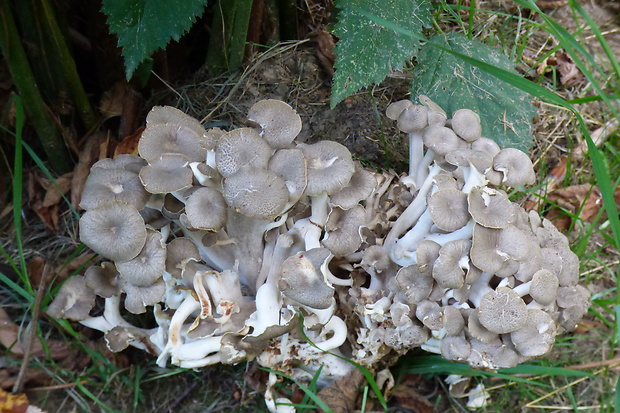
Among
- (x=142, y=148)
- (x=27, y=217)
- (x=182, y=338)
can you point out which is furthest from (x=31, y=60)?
(x=182, y=338)

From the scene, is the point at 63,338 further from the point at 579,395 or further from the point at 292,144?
the point at 579,395

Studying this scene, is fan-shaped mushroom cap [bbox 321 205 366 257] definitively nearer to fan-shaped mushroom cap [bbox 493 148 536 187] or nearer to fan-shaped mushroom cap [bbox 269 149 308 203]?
fan-shaped mushroom cap [bbox 269 149 308 203]

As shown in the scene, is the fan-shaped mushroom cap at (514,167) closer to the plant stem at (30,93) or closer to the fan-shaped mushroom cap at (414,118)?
the fan-shaped mushroom cap at (414,118)

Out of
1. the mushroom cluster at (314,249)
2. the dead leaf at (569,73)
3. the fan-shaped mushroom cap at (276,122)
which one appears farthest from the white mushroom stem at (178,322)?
the dead leaf at (569,73)

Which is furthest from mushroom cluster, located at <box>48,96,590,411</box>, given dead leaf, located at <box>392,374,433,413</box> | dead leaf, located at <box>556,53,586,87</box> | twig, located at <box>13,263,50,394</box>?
dead leaf, located at <box>556,53,586,87</box>

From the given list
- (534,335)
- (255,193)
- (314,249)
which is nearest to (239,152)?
(255,193)
